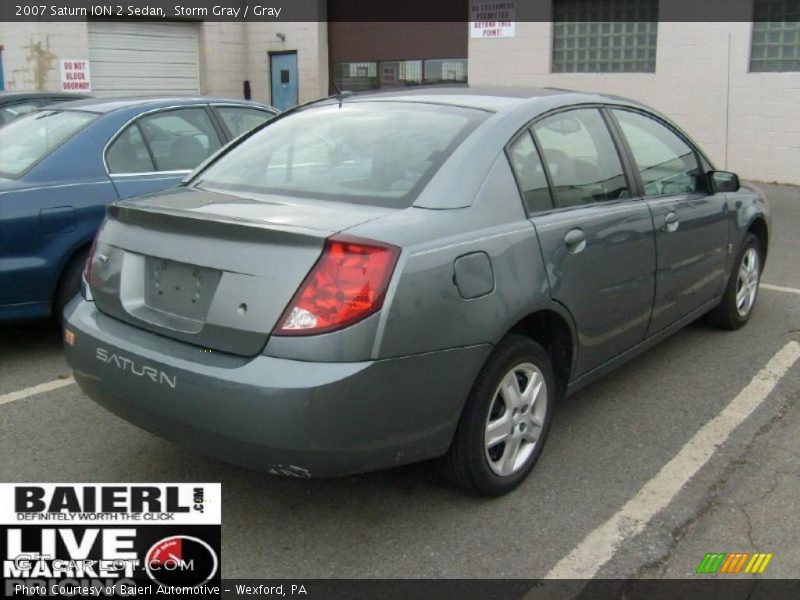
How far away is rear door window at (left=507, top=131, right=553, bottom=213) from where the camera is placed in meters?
3.42

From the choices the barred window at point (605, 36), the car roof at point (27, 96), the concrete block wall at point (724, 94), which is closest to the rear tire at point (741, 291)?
the car roof at point (27, 96)

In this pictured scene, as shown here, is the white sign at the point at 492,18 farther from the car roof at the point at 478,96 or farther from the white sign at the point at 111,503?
the white sign at the point at 111,503

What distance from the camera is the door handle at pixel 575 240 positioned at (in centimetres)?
350

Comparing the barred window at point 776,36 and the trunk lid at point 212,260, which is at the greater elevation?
the barred window at point 776,36

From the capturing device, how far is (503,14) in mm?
14422

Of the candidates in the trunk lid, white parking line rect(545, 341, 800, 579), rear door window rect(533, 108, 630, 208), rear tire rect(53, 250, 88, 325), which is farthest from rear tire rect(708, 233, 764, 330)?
rear tire rect(53, 250, 88, 325)

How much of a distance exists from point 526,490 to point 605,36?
11.4 meters

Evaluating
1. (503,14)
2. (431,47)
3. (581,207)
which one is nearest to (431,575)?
(581,207)

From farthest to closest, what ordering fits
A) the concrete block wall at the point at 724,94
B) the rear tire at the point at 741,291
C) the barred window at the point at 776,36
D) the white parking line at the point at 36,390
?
the concrete block wall at the point at 724,94 < the barred window at the point at 776,36 < the rear tire at the point at 741,291 < the white parking line at the point at 36,390

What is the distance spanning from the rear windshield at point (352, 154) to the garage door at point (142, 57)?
610 inches

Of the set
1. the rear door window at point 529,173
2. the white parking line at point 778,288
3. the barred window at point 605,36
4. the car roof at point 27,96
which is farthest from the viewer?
the barred window at point 605,36

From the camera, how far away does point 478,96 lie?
12.5ft

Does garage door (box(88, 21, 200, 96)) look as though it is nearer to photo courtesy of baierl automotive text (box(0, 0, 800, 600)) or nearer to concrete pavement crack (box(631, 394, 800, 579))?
photo courtesy of baierl automotive text (box(0, 0, 800, 600))

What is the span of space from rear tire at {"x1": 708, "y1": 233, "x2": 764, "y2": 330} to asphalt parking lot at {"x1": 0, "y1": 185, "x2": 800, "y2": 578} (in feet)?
2.04
